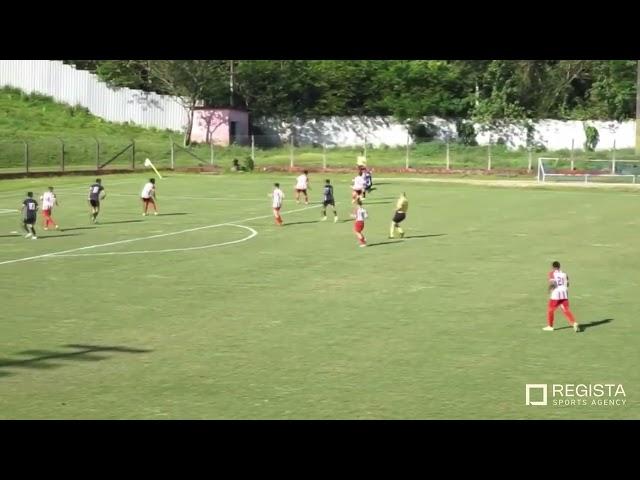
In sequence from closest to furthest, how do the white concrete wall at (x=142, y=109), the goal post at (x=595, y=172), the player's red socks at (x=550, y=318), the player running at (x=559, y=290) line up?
the player running at (x=559, y=290)
the player's red socks at (x=550, y=318)
the goal post at (x=595, y=172)
the white concrete wall at (x=142, y=109)

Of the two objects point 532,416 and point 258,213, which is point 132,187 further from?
point 532,416

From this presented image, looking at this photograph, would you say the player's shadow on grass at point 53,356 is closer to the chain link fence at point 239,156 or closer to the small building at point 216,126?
the chain link fence at point 239,156

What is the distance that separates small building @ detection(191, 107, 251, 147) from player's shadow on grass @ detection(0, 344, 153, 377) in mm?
65315

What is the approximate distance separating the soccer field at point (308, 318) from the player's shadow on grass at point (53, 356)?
0.06m

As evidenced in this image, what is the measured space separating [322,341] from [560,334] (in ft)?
15.0

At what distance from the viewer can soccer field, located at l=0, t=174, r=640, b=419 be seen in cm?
1363

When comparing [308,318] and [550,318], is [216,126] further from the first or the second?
[550,318]

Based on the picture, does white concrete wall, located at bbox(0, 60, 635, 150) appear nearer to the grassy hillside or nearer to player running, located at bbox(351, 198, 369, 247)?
the grassy hillside

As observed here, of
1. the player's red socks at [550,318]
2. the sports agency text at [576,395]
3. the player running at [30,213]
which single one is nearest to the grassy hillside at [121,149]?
the player running at [30,213]

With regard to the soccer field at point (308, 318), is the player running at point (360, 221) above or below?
above

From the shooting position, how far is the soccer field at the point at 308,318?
537 inches

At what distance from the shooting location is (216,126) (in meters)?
81.9

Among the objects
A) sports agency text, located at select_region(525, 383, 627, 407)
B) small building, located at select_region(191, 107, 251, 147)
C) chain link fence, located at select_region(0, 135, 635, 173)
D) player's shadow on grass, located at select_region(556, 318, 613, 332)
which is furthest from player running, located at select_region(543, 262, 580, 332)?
small building, located at select_region(191, 107, 251, 147)

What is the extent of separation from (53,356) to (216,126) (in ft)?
220
